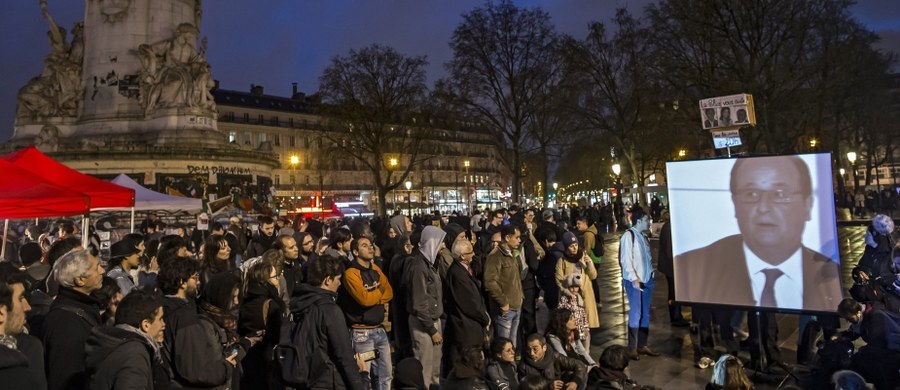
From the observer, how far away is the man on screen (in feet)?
19.7

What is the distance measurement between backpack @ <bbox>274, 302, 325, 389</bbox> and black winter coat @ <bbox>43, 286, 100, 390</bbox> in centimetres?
126

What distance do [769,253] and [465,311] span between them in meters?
3.11

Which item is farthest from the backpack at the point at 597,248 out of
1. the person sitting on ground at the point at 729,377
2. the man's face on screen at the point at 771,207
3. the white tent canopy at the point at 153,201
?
the white tent canopy at the point at 153,201

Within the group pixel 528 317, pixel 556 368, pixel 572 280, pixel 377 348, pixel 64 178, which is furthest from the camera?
pixel 64 178

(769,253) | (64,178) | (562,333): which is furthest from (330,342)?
(64,178)

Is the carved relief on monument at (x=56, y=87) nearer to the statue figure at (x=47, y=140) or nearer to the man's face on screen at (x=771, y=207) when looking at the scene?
the statue figure at (x=47, y=140)

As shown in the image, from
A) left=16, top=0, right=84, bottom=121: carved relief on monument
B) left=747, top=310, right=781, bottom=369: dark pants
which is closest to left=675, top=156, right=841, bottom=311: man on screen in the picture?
left=747, top=310, right=781, bottom=369: dark pants

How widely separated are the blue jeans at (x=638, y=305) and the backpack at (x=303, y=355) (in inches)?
178

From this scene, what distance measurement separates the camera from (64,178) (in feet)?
37.0

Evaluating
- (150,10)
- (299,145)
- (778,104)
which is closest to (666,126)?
(778,104)

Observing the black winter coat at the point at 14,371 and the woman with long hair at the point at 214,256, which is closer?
the black winter coat at the point at 14,371

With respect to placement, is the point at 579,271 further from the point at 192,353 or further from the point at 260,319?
the point at 192,353

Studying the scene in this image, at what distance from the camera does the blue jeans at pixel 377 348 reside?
220 inches

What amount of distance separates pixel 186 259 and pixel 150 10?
27614mm
